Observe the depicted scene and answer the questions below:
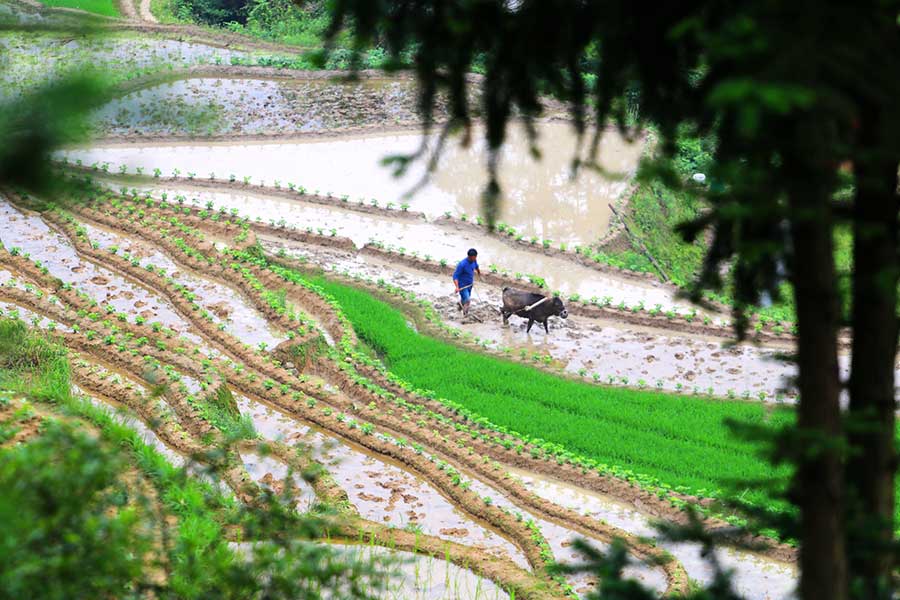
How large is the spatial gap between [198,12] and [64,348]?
22066mm

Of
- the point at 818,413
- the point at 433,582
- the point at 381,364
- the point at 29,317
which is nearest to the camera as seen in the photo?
the point at 818,413

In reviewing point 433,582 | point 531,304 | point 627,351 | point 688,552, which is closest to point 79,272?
point 531,304

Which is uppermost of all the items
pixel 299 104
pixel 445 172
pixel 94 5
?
pixel 94 5

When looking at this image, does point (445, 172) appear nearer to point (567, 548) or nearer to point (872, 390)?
point (567, 548)

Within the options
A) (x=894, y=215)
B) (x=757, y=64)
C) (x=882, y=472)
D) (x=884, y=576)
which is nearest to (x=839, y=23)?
(x=757, y=64)

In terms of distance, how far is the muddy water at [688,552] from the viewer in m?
8.76

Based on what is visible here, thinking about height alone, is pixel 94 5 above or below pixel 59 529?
above

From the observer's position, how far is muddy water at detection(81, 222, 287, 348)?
13.8 m

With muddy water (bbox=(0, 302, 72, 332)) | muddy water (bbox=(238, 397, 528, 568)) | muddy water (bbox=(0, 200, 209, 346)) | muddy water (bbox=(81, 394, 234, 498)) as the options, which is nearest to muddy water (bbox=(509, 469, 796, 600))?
muddy water (bbox=(238, 397, 528, 568))

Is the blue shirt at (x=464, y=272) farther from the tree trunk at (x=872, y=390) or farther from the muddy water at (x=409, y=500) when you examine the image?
the tree trunk at (x=872, y=390)

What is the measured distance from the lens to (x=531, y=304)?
14.2 meters

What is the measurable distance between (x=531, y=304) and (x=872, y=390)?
430 inches

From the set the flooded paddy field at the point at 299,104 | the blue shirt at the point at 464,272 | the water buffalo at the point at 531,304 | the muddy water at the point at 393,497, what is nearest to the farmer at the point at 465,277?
the blue shirt at the point at 464,272

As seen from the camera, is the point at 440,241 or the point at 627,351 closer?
the point at 627,351
